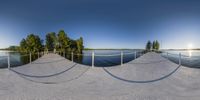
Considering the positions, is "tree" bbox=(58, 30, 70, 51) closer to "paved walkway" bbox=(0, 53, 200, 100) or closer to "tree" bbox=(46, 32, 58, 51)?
"tree" bbox=(46, 32, 58, 51)

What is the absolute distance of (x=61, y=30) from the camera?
1768 inches

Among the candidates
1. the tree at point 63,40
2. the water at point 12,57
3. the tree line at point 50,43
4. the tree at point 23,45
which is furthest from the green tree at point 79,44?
the water at point 12,57

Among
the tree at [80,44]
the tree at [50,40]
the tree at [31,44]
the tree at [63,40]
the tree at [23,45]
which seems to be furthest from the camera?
the tree at [80,44]

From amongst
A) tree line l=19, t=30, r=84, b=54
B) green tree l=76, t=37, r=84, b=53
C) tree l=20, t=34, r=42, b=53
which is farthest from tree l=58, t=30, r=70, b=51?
tree l=20, t=34, r=42, b=53

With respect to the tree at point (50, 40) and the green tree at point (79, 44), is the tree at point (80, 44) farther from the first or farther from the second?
the tree at point (50, 40)

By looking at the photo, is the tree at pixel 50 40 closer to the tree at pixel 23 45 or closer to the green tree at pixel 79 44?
the tree at pixel 23 45

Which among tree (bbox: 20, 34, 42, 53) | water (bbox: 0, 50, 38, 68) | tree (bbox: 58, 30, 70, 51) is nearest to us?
water (bbox: 0, 50, 38, 68)

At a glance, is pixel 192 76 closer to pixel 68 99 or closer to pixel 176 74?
pixel 176 74

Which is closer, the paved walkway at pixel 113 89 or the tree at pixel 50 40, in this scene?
the paved walkway at pixel 113 89

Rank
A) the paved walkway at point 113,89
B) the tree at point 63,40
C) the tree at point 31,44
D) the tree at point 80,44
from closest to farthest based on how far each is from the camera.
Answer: the paved walkway at point 113,89
the tree at point 63,40
the tree at point 31,44
the tree at point 80,44

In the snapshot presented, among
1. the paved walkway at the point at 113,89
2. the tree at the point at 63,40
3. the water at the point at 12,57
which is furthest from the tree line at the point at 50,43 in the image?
the paved walkway at the point at 113,89

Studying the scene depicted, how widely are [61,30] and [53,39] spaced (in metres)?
5.13

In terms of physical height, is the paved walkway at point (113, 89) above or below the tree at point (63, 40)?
below

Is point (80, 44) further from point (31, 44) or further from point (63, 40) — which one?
A: point (31, 44)
